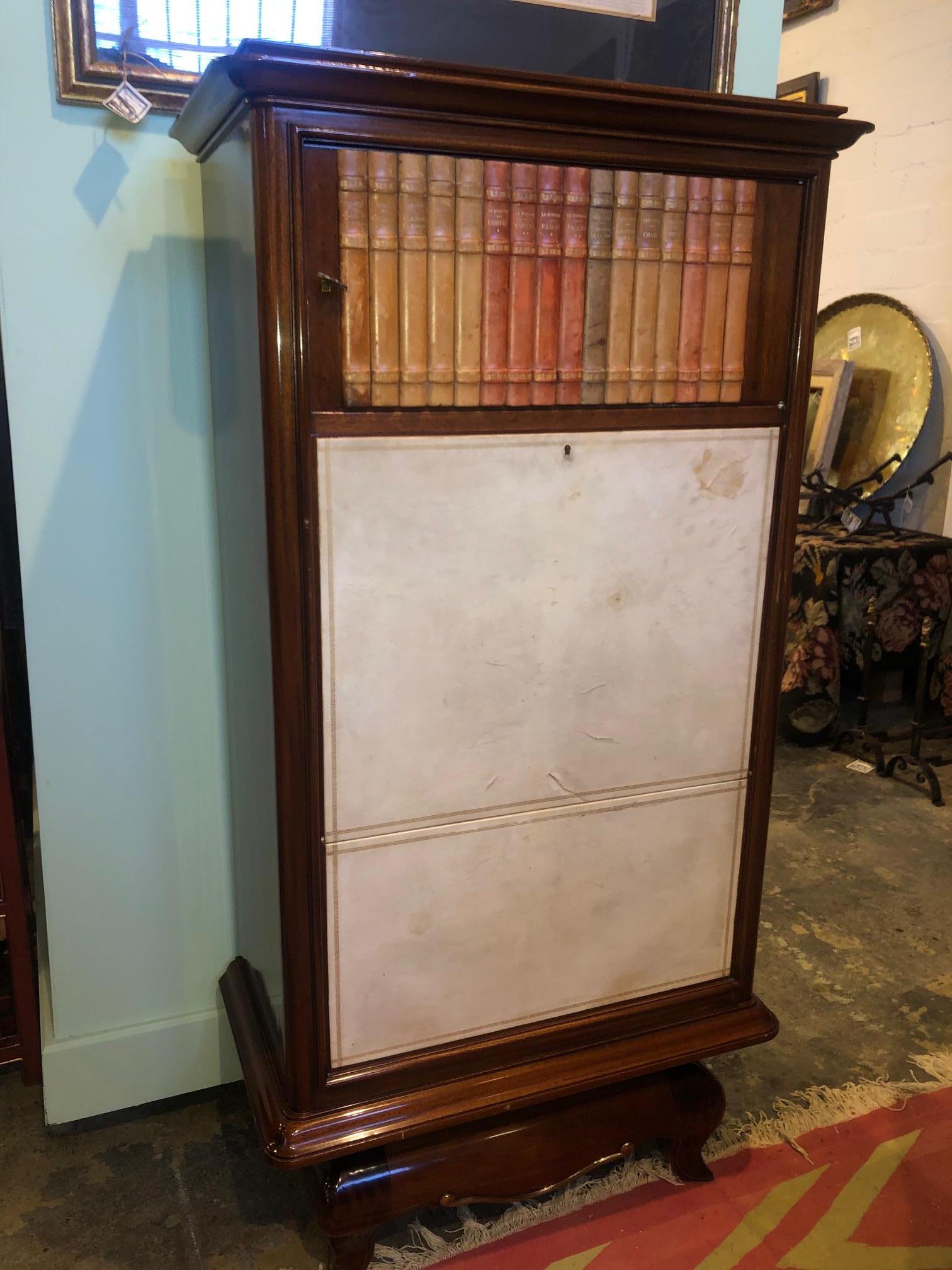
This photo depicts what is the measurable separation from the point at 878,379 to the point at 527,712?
2.76 meters

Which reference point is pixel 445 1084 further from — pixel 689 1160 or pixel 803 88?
pixel 803 88

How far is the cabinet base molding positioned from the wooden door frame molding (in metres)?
1.39

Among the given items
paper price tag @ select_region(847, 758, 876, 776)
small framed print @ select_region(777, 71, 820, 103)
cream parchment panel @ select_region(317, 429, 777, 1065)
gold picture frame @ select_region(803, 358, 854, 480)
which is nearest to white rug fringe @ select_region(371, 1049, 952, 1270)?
cream parchment panel @ select_region(317, 429, 777, 1065)

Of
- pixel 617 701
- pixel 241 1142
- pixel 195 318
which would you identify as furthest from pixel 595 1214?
pixel 195 318

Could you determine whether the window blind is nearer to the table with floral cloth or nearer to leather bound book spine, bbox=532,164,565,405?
leather bound book spine, bbox=532,164,565,405

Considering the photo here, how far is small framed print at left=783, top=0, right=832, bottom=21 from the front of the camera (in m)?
3.63

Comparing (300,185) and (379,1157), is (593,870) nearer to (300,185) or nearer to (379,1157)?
(379,1157)

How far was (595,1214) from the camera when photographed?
58.4 inches

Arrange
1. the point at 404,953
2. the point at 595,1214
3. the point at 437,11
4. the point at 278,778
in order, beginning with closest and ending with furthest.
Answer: the point at 278,778
the point at 404,953
the point at 437,11
the point at 595,1214

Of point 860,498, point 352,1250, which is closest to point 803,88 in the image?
point 860,498

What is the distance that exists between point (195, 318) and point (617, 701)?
782 millimetres

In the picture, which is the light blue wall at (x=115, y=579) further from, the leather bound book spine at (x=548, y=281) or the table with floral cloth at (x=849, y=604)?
the table with floral cloth at (x=849, y=604)

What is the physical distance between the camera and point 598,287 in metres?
1.14

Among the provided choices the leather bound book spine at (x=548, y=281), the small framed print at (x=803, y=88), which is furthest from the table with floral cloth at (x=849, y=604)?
the leather bound book spine at (x=548, y=281)
